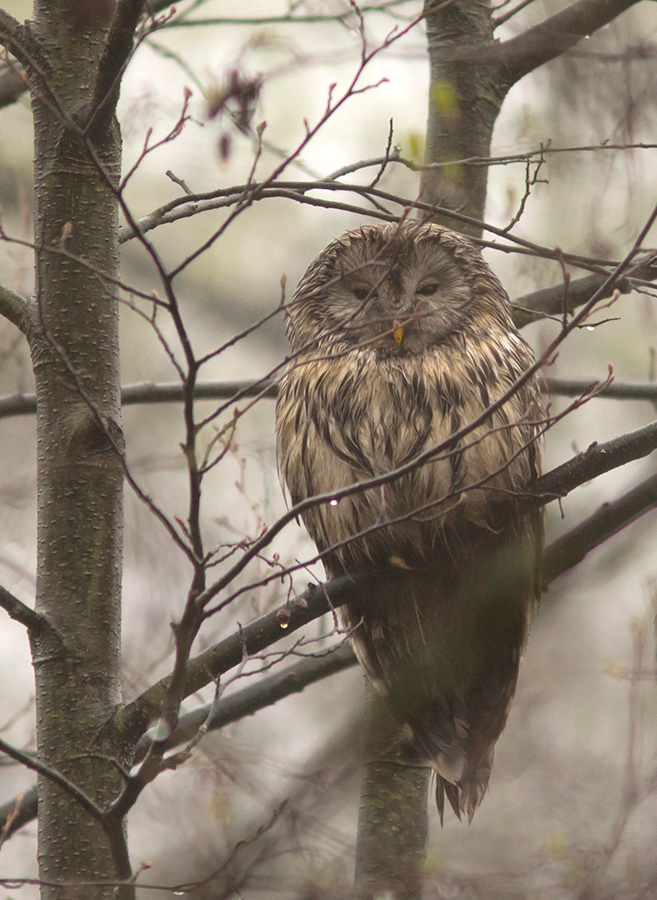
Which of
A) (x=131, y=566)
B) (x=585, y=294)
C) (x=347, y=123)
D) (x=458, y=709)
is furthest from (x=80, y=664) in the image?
(x=347, y=123)

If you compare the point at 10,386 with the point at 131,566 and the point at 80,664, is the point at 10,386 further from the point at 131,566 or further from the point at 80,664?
the point at 80,664

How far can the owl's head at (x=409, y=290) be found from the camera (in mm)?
3643

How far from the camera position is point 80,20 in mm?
2891

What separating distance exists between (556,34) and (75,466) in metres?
1.78

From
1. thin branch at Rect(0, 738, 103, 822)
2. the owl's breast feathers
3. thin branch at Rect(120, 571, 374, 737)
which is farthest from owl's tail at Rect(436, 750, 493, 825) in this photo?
thin branch at Rect(0, 738, 103, 822)

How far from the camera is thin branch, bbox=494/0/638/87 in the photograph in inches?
122

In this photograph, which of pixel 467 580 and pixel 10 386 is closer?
pixel 467 580

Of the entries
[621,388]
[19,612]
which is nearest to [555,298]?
[621,388]

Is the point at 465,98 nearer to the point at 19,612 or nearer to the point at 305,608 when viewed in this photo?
the point at 305,608

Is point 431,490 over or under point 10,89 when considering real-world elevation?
under

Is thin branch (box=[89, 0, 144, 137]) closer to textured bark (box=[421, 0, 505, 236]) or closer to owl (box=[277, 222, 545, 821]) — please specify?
owl (box=[277, 222, 545, 821])

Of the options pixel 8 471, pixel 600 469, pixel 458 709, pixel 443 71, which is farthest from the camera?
pixel 8 471

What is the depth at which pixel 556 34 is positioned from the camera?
10.2 feet

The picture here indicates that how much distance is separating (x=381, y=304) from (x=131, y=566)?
7.07 feet
